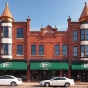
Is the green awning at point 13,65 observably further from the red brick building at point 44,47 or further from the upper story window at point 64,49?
the upper story window at point 64,49

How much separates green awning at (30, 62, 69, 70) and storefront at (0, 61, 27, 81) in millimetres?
1579

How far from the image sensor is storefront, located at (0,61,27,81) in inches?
1351

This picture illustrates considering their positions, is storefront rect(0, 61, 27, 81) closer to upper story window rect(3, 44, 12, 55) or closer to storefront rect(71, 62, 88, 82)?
upper story window rect(3, 44, 12, 55)

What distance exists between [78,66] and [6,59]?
41.8 feet

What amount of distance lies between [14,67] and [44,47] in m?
6.60

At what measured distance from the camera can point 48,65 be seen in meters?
35.2

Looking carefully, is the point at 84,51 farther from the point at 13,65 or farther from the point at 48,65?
the point at 13,65

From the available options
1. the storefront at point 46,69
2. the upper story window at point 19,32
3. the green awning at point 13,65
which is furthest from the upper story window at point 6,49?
the storefront at point 46,69

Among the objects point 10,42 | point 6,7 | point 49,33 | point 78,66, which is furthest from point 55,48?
point 6,7

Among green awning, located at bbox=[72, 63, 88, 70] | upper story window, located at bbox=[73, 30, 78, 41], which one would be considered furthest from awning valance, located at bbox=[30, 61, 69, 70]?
upper story window, located at bbox=[73, 30, 78, 41]

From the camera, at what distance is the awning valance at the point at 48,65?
34562mm

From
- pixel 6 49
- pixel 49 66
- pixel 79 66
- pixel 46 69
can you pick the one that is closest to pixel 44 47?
pixel 49 66

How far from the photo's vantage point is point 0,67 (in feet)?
113

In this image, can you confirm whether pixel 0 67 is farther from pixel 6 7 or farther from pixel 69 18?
pixel 69 18
